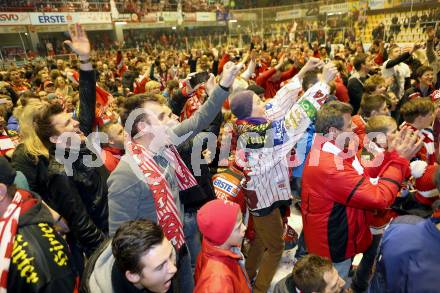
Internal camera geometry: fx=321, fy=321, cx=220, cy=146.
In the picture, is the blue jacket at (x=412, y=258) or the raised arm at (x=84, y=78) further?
the raised arm at (x=84, y=78)

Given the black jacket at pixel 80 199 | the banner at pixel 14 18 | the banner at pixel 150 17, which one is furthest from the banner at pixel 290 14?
the black jacket at pixel 80 199

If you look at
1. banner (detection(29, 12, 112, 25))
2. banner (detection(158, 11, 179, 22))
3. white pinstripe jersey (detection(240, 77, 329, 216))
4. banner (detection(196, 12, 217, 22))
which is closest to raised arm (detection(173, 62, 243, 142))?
white pinstripe jersey (detection(240, 77, 329, 216))

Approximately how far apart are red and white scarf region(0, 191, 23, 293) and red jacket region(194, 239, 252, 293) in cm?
85

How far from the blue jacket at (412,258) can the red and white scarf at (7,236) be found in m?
1.68

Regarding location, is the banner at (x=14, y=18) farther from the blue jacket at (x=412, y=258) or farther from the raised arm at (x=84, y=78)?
the blue jacket at (x=412, y=258)

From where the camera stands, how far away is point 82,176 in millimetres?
2270

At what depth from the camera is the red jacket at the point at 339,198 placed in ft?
Answer: 6.50

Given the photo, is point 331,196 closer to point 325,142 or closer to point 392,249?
point 325,142

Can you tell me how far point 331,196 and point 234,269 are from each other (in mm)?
818

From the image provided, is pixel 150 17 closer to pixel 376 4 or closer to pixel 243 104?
pixel 376 4

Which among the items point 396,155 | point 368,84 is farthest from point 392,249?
point 368,84

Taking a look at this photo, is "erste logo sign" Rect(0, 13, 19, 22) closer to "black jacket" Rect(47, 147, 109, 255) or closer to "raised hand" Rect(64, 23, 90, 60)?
"raised hand" Rect(64, 23, 90, 60)

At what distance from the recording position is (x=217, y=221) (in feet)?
5.77

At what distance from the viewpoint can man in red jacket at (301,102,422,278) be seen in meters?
1.99
